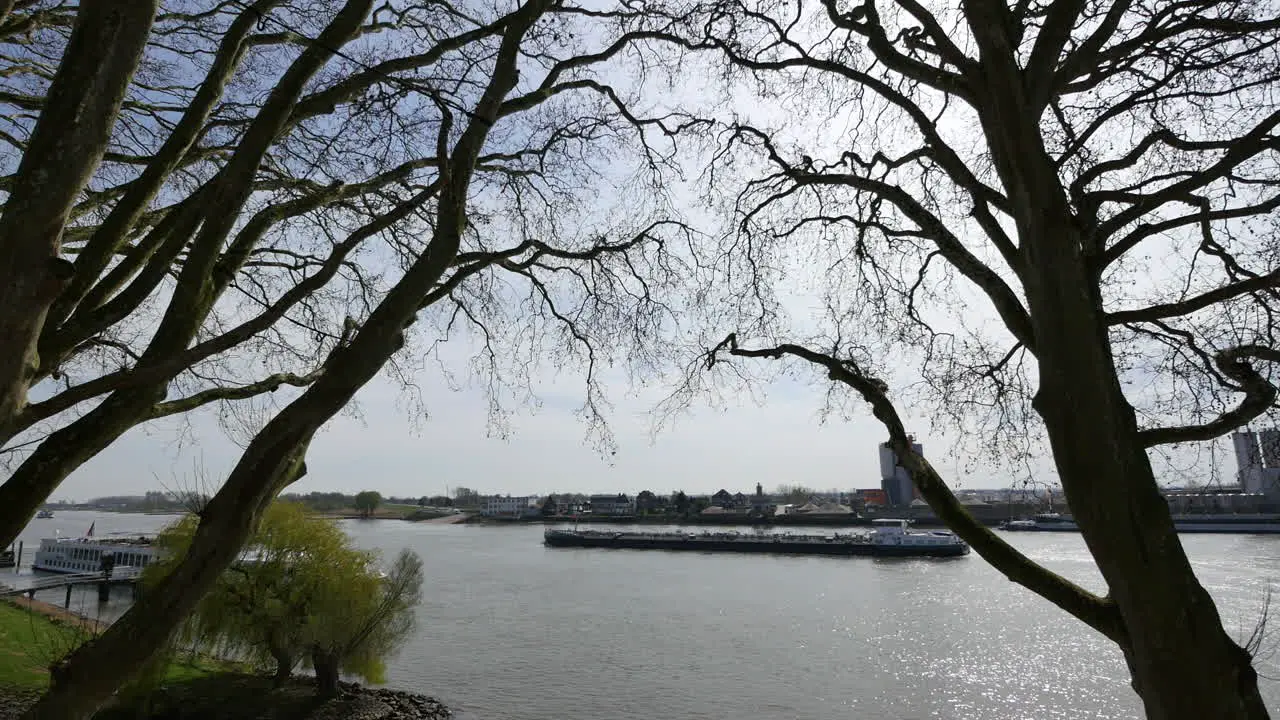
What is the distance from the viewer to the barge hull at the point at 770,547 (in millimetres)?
53469

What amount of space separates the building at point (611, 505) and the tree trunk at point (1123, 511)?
11321cm

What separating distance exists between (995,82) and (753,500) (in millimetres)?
137795

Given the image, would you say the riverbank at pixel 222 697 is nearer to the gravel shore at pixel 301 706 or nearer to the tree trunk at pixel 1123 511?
the gravel shore at pixel 301 706

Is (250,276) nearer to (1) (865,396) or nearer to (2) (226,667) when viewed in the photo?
(1) (865,396)

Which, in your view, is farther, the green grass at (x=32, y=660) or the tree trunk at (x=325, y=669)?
the tree trunk at (x=325, y=669)

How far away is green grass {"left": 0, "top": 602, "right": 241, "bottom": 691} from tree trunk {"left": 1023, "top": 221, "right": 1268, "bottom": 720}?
18457mm

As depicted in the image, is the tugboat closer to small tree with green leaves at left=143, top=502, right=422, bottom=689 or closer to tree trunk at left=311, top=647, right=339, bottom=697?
small tree with green leaves at left=143, top=502, right=422, bottom=689

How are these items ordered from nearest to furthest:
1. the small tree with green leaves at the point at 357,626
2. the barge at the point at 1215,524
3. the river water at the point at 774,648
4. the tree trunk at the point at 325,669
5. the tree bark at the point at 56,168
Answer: the tree bark at the point at 56,168 → the river water at the point at 774,648 → the tree trunk at the point at 325,669 → the small tree with green leaves at the point at 357,626 → the barge at the point at 1215,524

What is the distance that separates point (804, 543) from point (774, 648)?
37.7 m

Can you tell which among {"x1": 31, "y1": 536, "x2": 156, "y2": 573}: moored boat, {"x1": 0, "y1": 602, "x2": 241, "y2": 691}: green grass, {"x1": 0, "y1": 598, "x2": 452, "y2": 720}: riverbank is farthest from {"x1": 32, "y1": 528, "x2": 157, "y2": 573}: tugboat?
{"x1": 0, "y1": 598, "x2": 452, "y2": 720}: riverbank

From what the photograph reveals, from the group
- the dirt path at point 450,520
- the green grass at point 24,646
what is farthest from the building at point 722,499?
the green grass at point 24,646

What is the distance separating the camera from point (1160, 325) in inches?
160

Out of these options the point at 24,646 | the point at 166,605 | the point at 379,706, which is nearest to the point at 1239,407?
the point at 166,605

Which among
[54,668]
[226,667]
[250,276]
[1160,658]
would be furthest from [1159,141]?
[226,667]
